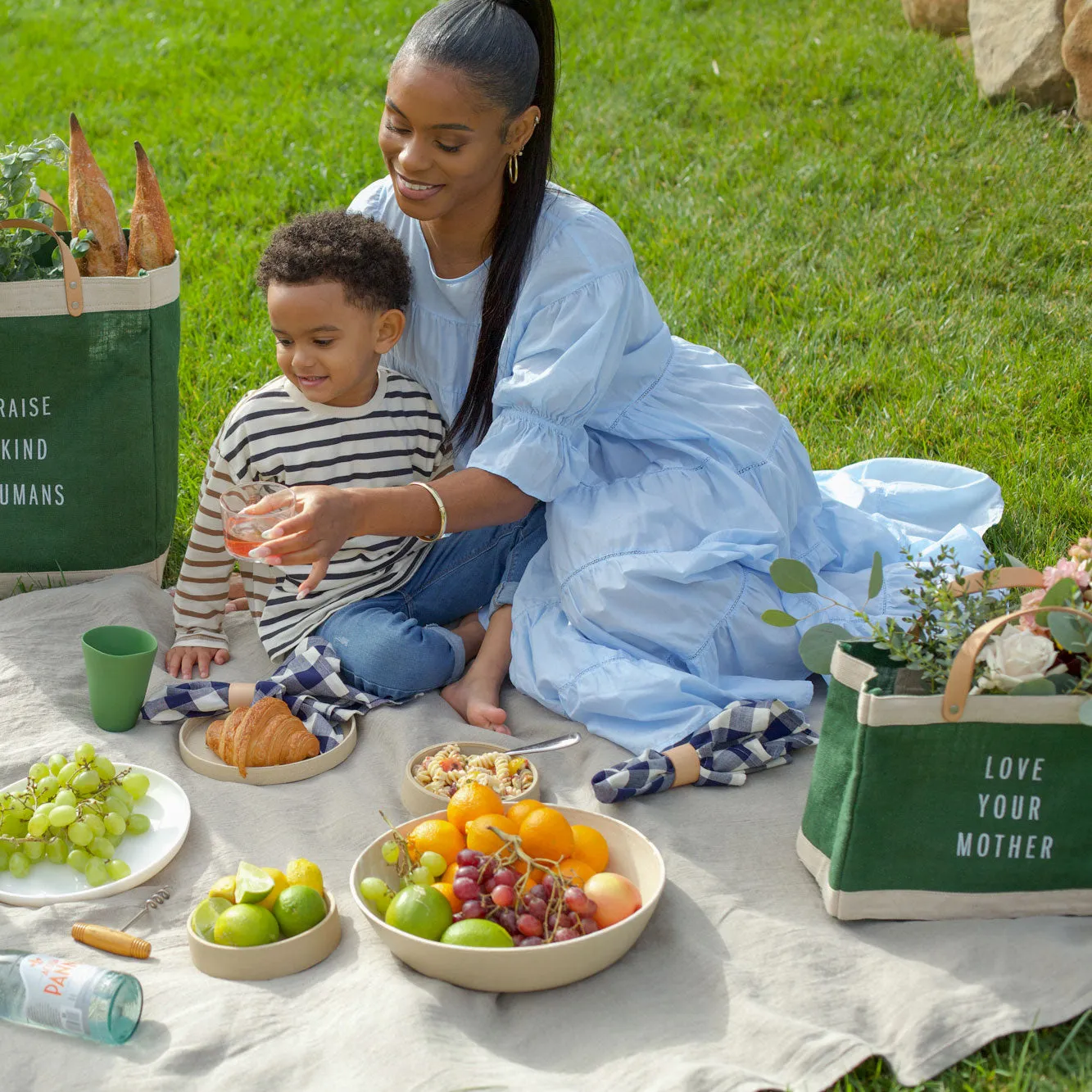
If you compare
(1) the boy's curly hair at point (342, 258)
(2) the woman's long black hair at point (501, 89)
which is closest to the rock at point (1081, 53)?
(2) the woman's long black hair at point (501, 89)

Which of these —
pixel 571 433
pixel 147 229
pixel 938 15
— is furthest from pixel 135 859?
pixel 938 15

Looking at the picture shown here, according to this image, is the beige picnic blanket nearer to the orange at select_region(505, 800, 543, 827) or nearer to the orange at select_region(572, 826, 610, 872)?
the orange at select_region(572, 826, 610, 872)

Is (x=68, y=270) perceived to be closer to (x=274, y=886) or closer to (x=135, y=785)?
(x=135, y=785)

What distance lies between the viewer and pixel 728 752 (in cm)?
290

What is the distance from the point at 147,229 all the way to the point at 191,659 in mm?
1106

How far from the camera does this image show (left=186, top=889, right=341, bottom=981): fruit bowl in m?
2.29

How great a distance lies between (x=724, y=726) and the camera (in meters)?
2.94

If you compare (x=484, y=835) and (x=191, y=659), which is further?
(x=191, y=659)

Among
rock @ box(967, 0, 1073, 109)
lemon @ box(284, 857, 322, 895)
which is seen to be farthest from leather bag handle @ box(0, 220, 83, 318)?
rock @ box(967, 0, 1073, 109)

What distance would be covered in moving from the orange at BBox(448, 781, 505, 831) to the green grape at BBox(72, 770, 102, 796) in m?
0.70

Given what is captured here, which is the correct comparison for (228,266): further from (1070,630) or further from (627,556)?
(1070,630)

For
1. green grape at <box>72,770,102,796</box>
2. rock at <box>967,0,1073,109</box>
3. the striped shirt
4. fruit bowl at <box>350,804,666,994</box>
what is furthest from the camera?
rock at <box>967,0,1073,109</box>

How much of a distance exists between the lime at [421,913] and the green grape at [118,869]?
596mm

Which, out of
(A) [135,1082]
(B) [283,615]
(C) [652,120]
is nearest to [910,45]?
(C) [652,120]
